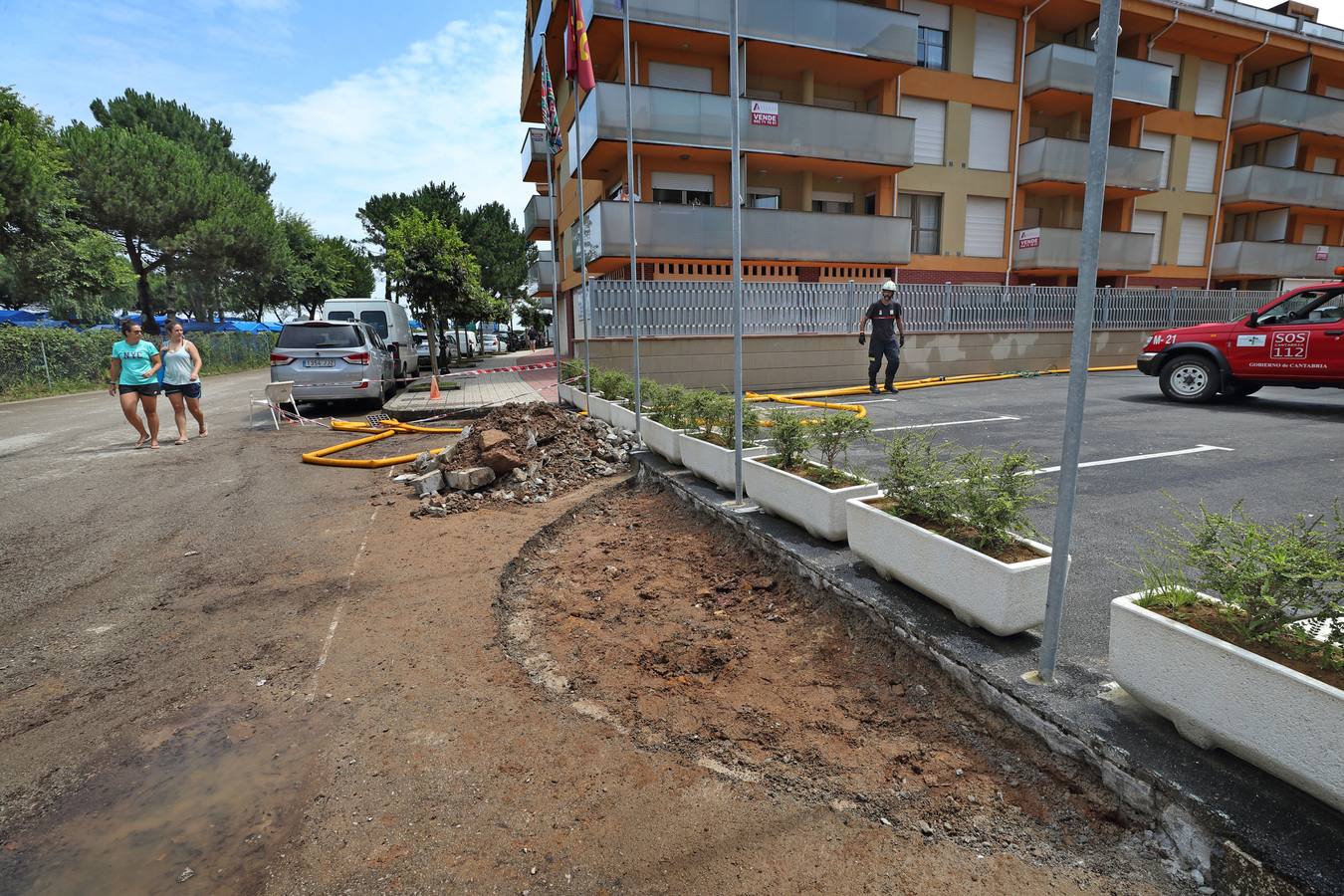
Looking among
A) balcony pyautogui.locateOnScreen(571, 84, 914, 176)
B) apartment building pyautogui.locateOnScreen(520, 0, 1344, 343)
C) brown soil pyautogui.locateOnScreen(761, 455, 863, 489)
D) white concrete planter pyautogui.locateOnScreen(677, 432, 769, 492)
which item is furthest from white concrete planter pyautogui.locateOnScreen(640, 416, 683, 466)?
balcony pyautogui.locateOnScreen(571, 84, 914, 176)

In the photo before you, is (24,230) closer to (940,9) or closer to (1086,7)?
(940,9)

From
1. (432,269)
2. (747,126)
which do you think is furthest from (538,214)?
(747,126)

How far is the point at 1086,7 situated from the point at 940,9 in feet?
16.3

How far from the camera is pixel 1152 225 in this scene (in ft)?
73.6

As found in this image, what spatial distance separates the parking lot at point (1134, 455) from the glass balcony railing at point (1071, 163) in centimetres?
1050

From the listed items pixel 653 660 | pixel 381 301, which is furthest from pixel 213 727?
pixel 381 301

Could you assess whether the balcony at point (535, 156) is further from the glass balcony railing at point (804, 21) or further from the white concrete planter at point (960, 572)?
the white concrete planter at point (960, 572)

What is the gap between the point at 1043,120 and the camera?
20906mm

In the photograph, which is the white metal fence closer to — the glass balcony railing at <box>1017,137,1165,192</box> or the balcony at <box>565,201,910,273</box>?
the balcony at <box>565,201,910,273</box>

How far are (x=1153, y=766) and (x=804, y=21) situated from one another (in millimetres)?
18396

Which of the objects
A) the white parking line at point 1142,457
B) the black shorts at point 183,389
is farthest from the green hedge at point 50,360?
the white parking line at point 1142,457

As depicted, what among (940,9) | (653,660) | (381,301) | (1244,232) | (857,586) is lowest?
(653,660)

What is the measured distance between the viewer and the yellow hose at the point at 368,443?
833 cm

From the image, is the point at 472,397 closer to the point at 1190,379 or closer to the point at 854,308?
the point at 854,308
